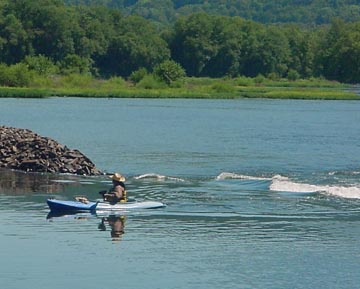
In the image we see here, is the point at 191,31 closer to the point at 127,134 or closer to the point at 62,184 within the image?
the point at 127,134

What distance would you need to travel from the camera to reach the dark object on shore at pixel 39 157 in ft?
145

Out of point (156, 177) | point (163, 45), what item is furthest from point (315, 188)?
point (163, 45)

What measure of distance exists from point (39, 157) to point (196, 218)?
12511 mm

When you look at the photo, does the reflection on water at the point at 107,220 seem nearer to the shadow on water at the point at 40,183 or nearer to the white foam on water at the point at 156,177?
the shadow on water at the point at 40,183

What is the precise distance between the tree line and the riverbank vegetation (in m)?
0.13

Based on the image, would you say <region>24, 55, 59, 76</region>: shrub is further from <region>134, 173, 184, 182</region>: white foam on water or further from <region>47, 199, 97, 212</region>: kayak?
<region>47, 199, 97, 212</region>: kayak

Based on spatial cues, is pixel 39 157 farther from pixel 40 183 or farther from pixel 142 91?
pixel 142 91

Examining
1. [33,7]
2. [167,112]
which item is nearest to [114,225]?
[167,112]

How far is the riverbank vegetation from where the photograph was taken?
12300cm

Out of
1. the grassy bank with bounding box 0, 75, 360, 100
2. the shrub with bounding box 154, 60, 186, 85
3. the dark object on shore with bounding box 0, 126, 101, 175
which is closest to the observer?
the dark object on shore with bounding box 0, 126, 101, 175

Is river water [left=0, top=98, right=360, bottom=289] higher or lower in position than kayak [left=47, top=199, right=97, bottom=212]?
lower

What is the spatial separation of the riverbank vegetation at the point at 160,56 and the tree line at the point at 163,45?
0.13 meters

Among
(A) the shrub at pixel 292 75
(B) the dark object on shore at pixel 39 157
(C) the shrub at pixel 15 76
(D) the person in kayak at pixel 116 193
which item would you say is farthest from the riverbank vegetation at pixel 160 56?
(D) the person in kayak at pixel 116 193

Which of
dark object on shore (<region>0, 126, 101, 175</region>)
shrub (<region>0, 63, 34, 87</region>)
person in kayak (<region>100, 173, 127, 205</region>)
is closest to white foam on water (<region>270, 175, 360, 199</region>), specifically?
dark object on shore (<region>0, 126, 101, 175</region>)
